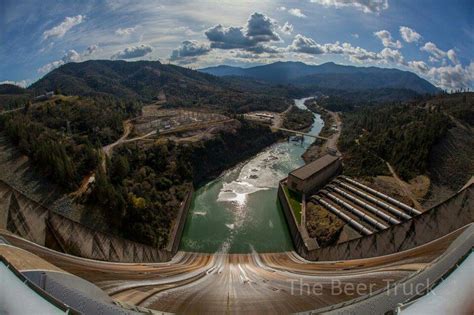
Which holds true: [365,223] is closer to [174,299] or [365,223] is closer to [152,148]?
[174,299]

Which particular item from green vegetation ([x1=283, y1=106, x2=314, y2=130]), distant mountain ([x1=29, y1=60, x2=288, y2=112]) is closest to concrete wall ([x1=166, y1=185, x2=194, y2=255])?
green vegetation ([x1=283, y1=106, x2=314, y2=130])

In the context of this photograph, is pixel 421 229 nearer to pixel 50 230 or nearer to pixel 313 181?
pixel 50 230

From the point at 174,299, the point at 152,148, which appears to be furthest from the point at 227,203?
the point at 174,299

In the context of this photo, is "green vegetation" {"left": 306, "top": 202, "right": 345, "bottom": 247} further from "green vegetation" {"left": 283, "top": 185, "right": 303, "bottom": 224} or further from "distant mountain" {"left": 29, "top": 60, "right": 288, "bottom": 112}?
"distant mountain" {"left": 29, "top": 60, "right": 288, "bottom": 112}

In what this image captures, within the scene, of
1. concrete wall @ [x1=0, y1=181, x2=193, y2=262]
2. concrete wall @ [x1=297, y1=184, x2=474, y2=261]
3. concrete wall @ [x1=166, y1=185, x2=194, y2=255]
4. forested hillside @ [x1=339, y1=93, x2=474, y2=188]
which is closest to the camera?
concrete wall @ [x1=0, y1=181, x2=193, y2=262]

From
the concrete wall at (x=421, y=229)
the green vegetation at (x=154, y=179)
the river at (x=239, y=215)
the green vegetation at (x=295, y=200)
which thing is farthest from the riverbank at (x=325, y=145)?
the concrete wall at (x=421, y=229)

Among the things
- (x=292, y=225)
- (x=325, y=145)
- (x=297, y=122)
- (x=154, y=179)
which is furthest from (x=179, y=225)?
(x=297, y=122)
